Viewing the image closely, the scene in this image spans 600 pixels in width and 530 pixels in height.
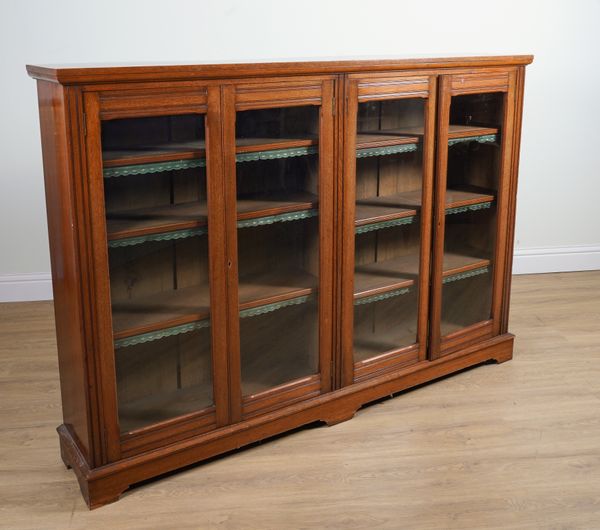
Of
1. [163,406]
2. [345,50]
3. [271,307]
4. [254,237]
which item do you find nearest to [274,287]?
[271,307]

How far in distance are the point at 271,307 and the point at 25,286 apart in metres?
1.87

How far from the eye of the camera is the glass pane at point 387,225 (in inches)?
111

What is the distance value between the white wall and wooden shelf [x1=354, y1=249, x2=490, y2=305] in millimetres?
963

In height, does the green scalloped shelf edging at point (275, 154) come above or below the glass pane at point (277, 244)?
above

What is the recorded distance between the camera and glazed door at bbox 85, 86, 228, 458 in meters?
2.25

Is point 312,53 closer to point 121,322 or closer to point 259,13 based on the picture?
point 259,13

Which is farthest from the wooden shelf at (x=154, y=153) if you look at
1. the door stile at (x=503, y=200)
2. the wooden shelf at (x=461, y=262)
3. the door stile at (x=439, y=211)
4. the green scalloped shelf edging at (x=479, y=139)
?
the door stile at (x=503, y=200)

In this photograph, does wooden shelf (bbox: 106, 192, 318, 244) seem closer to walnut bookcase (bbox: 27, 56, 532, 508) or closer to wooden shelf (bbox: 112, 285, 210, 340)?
walnut bookcase (bbox: 27, 56, 532, 508)

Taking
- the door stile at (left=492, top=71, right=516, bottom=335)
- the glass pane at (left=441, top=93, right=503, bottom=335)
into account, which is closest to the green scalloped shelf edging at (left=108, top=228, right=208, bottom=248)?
the glass pane at (left=441, top=93, right=503, bottom=335)

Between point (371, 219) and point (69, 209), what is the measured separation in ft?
3.61

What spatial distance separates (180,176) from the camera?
95.9 inches

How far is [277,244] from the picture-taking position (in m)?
2.70

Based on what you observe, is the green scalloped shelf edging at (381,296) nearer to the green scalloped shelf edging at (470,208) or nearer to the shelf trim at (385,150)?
the green scalloped shelf edging at (470,208)

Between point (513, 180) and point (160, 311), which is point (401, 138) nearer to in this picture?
point (513, 180)
